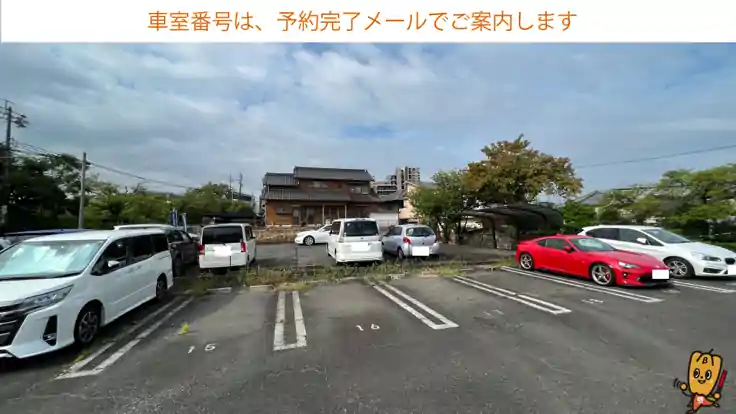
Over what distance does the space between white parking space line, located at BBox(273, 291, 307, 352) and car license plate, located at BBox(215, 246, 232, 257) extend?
9.68 feet

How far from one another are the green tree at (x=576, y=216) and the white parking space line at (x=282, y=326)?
1338 centimetres

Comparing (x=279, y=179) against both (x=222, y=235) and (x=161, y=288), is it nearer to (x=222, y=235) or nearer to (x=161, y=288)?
(x=222, y=235)

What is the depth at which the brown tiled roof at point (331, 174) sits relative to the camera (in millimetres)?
31812

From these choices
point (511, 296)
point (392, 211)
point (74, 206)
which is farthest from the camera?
point (392, 211)

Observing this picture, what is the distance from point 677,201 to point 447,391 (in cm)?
1375

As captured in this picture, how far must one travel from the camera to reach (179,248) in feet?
32.5

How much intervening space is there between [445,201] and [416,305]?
12457mm

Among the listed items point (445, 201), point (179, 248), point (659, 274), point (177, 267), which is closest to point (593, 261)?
point (659, 274)

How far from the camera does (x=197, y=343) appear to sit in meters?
4.21

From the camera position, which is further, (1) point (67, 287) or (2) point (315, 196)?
(2) point (315, 196)

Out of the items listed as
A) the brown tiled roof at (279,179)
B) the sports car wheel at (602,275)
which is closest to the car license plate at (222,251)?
the sports car wheel at (602,275)

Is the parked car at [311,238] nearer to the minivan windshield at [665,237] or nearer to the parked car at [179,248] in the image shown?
the parked car at [179,248]

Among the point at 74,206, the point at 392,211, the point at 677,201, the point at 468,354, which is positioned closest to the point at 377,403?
the point at 468,354

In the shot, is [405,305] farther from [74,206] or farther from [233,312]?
[74,206]
